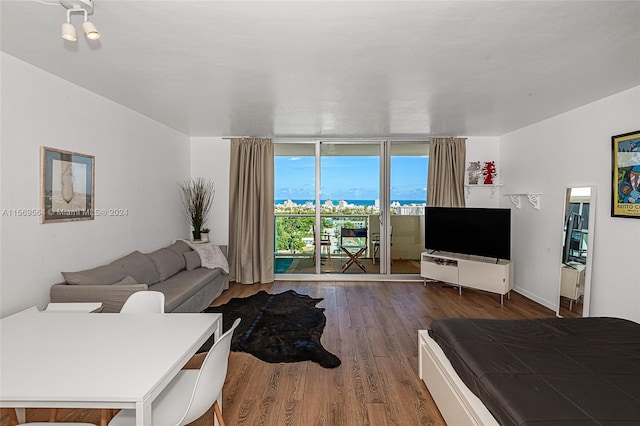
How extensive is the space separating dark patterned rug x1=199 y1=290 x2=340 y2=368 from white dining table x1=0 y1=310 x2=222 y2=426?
127cm

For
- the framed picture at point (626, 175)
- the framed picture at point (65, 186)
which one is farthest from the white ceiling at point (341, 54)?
the framed picture at point (65, 186)

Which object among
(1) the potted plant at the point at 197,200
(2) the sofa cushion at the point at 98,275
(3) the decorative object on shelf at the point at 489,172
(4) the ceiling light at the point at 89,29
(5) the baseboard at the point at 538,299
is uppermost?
(4) the ceiling light at the point at 89,29

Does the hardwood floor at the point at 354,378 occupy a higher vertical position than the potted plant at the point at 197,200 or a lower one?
lower

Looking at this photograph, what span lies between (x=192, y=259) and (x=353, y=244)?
272 cm

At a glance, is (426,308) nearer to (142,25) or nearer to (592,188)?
(592,188)

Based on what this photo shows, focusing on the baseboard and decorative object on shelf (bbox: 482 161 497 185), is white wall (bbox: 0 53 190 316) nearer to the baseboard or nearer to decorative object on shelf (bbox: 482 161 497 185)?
decorative object on shelf (bbox: 482 161 497 185)

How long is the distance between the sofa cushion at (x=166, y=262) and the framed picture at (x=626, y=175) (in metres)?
4.99

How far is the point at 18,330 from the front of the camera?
5.62ft

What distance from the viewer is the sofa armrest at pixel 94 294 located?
2.74 metres

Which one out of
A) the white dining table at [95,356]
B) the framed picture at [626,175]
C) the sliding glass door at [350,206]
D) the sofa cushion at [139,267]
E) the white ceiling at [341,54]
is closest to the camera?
the white dining table at [95,356]

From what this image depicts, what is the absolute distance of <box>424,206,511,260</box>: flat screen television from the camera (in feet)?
14.7

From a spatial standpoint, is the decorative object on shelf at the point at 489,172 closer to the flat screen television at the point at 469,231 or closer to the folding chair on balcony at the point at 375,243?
the flat screen television at the point at 469,231

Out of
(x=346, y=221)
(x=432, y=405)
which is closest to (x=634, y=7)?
(x=432, y=405)

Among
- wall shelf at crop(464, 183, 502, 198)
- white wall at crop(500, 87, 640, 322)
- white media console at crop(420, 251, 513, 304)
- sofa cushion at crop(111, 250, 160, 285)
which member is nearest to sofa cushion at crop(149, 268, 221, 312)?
sofa cushion at crop(111, 250, 160, 285)
